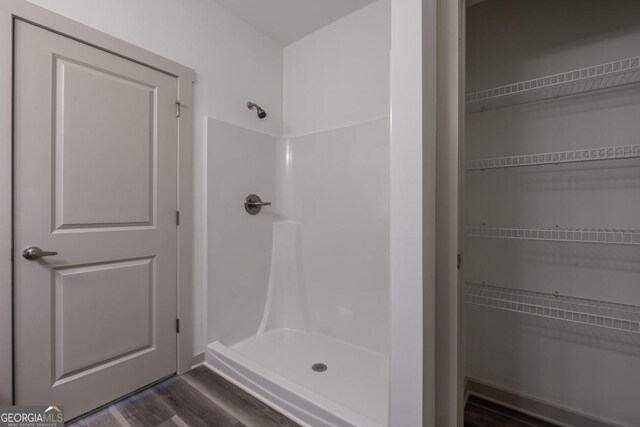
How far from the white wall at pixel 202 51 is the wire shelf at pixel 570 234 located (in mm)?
1728

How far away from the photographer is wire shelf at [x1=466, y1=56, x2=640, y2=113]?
1252 mm

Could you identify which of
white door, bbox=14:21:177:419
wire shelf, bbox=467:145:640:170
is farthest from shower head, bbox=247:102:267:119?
wire shelf, bbox=467:145:640:170

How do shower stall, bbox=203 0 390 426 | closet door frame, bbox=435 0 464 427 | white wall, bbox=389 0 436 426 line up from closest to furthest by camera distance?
white wall, bbox=389 0 436 426 → closet door frame, bbox=435 0 464 427 → shower stall, bbox=203 0 390 426

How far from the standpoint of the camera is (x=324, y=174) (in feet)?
7.10

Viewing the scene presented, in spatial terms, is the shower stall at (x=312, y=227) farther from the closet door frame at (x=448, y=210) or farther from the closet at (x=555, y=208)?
the closet door frame at (x=448, y=210)

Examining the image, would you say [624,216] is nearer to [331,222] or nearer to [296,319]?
[331,222]

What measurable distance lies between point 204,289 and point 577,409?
2.14 metres

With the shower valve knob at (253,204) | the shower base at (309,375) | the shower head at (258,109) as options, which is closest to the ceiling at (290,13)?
the shower head at (258,109)

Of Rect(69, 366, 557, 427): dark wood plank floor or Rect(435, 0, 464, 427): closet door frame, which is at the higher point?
Rect(435, 0, 464, 427): closet door frame

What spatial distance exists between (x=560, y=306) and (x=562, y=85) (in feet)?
3.55

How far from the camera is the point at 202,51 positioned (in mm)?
1857

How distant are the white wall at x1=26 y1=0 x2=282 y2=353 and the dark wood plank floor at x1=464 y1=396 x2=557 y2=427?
5.34 feet

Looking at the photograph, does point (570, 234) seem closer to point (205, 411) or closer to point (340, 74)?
point (340, 74)

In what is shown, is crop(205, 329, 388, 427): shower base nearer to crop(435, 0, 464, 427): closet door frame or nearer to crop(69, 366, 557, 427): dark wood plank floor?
crop(69, 366, 557, 427): dark wood plank floor
